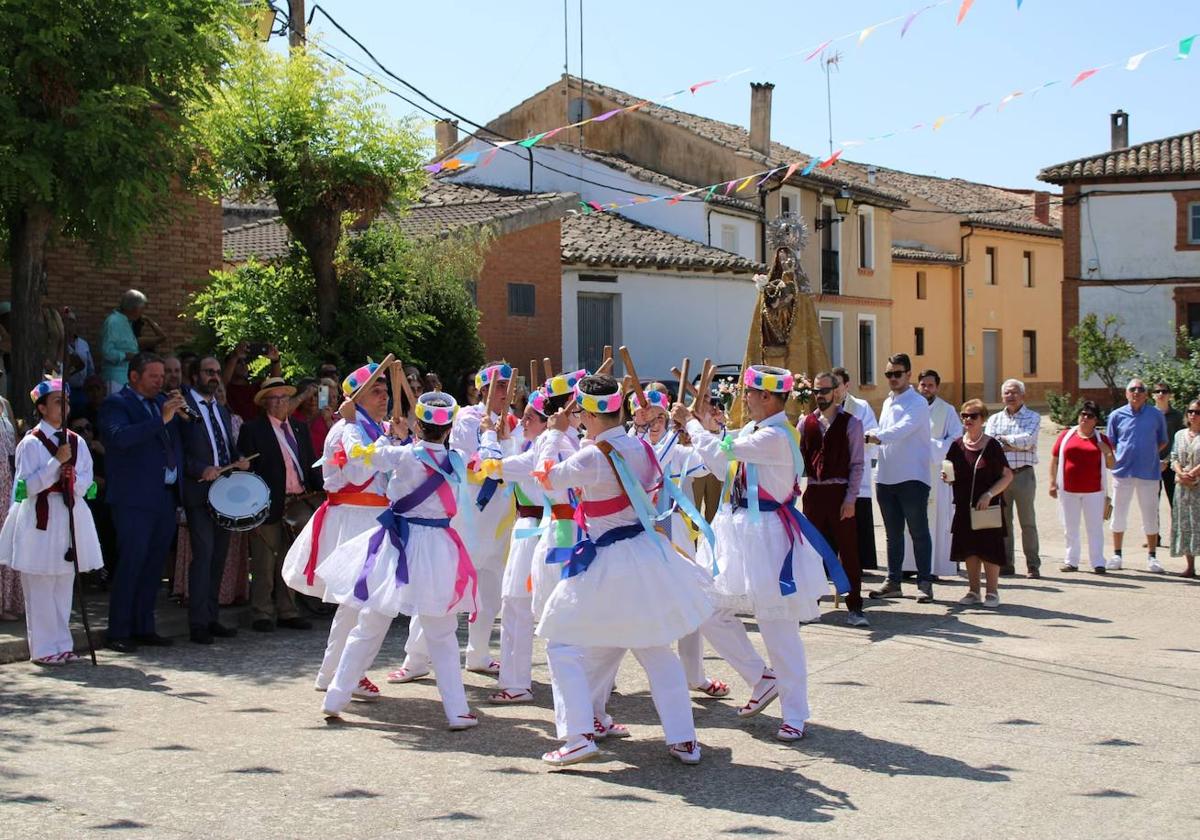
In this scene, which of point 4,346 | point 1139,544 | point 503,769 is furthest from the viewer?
point 1139,544

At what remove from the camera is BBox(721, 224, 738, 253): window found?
36656 mm

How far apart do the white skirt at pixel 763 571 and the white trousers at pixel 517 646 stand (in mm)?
1286

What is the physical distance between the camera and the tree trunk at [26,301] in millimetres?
12297

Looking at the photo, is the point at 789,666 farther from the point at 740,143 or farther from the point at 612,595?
the point at 740,143

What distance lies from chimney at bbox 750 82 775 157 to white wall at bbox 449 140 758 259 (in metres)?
6.46

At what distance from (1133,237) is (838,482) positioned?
1211 inches

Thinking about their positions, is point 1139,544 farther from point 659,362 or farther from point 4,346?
point 659,362

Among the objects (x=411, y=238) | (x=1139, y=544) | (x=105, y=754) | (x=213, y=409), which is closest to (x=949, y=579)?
(x=1139, y=544)

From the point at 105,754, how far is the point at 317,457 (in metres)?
4.65

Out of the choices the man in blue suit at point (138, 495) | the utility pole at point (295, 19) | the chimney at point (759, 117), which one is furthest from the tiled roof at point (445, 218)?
the man in blue suit at point (138, 495)

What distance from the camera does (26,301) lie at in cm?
1236

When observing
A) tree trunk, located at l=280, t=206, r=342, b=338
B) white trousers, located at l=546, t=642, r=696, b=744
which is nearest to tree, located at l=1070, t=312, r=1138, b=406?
tree trunk, located at l=280, t=206, r=342, b=338

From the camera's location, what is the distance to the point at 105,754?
6.91 meters

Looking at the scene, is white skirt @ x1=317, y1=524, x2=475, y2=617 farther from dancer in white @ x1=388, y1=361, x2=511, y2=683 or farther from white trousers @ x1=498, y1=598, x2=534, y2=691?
dancer in white @ x1=388, y1=361, x2=511, y2=683
